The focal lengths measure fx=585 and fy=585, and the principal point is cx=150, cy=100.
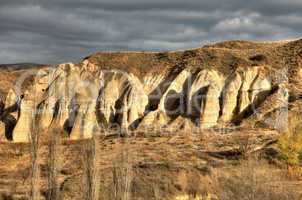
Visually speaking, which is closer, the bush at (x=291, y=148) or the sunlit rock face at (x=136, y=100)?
the bush at (x=291, y=148)

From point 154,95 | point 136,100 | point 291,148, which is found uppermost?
point 154,95

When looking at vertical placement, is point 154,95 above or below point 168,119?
above

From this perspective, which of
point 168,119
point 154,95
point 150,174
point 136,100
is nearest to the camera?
point 150,174

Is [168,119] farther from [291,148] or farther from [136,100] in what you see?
[291,148]

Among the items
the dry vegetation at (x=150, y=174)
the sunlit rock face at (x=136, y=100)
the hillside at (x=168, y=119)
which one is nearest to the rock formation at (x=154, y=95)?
the sunlit rock face at (x=136, y=100)

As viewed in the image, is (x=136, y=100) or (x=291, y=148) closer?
(x=291, y=148)

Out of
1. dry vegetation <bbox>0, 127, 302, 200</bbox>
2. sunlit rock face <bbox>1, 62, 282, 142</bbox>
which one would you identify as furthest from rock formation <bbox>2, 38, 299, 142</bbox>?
dry vegetation <bbox>0, 127, 302, 200</bbox>

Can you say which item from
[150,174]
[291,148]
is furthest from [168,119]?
[150,174]

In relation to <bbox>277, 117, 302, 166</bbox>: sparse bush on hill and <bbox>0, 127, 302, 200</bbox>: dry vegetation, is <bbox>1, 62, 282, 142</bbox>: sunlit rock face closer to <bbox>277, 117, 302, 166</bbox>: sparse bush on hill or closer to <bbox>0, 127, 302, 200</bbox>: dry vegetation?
<bbox>0, 127, 302, 200</bbox>: dry vegetation

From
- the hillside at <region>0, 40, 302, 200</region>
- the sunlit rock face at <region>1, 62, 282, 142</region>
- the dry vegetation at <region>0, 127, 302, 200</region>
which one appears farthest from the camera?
the sunlit rock face at <region>1, 62, 282, 142</region>

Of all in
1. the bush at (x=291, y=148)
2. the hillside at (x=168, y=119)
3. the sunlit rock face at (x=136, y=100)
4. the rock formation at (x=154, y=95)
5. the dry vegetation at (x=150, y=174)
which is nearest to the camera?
the dry vegetation at (x=150, y=174)

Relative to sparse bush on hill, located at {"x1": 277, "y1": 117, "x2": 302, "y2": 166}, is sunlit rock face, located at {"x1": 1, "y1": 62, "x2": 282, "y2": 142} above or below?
above

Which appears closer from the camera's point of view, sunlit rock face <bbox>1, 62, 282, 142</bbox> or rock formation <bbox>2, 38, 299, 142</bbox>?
rock formation <bbox>2, 38, 299, 142</bbox>

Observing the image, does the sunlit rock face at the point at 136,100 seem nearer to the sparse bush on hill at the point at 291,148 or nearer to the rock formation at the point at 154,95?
the rock formation at the point at 154,95
